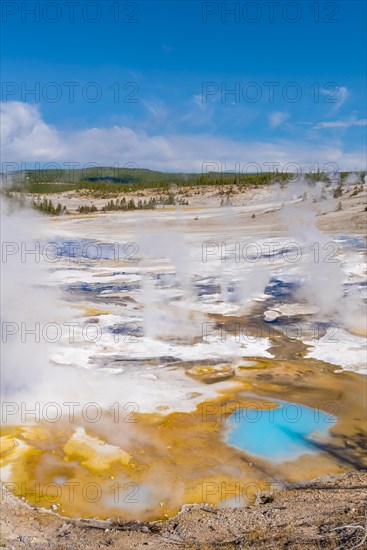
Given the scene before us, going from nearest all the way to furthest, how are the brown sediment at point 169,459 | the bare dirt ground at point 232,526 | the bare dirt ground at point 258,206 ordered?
the bare dirt ground at point 232,526 < the brown sediment at point 169,459 < the bare dirt ground at point 258,206

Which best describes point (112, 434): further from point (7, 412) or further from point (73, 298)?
point (73, 298)

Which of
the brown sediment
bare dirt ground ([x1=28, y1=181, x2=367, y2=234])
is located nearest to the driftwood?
the brown sediment

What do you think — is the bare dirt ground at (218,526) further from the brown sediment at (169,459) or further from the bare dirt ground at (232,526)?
the brown sediment at (169,459)

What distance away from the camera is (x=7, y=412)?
7.52m

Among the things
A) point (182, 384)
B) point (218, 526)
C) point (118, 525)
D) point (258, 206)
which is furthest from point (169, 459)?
point (258, 206)

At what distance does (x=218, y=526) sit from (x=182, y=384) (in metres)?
3.51

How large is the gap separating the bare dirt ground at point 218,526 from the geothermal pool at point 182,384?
21 centimetres

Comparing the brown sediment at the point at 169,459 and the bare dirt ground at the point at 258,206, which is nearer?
the brown sediment at the point at 169,459

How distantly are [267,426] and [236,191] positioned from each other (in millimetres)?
32581

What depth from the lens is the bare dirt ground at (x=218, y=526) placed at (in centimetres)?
454

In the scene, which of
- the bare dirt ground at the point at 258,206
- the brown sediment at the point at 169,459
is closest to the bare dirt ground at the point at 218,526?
the brown sediment at the point at 169,459

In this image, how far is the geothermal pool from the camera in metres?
6.11

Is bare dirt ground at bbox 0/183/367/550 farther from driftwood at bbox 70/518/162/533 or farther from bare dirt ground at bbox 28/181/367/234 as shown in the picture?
bare dirt ground at bbox 28/181/367/234

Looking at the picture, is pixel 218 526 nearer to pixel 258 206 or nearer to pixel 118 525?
pixel 118 525
